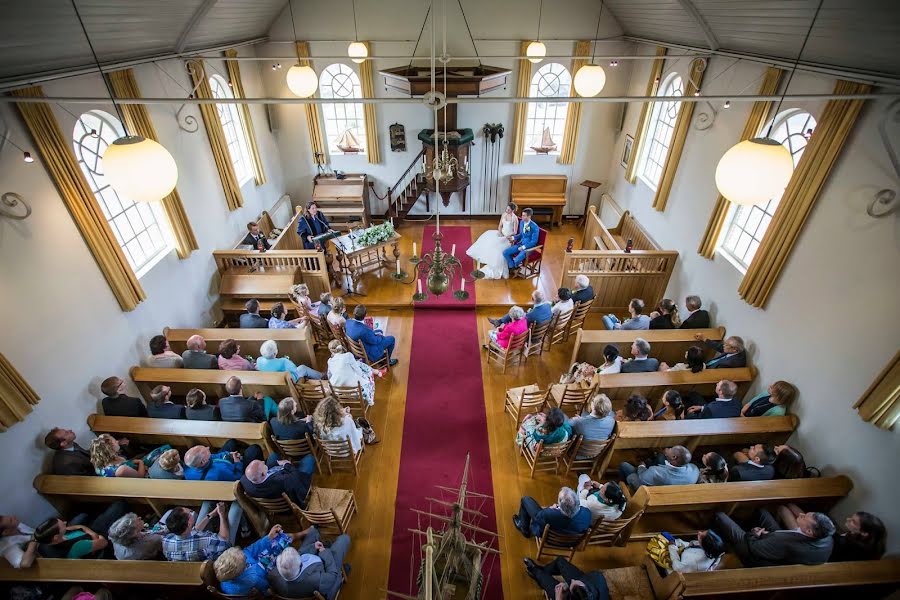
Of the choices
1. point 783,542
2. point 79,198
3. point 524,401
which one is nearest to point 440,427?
point 524,401

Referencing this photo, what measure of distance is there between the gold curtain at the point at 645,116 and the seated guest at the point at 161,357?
828 cm

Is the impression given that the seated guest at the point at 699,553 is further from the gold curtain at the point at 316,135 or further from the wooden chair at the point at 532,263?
the gold curtain at the point at 316,135

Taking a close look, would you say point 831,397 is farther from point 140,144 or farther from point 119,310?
point 119,310

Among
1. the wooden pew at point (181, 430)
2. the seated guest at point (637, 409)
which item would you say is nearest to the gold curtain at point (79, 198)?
the wooden pew at point (181, 430)

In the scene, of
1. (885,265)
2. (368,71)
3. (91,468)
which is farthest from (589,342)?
→ (368,71)

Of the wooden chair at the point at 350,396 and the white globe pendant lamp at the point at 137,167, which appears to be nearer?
the white globe pendant lamp at the point at 137,167

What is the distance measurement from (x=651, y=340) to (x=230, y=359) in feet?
17.1

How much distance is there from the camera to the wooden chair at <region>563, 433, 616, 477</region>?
4293 millimetres

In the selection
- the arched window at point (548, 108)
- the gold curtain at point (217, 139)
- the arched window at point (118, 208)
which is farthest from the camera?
the arched window at point (548, 108)

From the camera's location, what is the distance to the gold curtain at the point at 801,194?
13.1ft

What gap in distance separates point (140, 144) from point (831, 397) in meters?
5.98

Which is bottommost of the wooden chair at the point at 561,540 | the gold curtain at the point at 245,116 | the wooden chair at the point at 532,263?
the wooden chair at the point at 561,540

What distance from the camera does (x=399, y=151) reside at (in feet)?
31.3

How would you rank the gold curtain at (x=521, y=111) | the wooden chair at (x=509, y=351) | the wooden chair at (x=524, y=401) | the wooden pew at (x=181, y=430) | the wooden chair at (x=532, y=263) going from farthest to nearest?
the gold curtain at (x=521, y=111)
the wooden chair at (x=532, y=263)
the wooden chair at (x=509, y=351)
the wooden chair at (x=524, y=401)
the wooden pew at (x=181, y=430)
